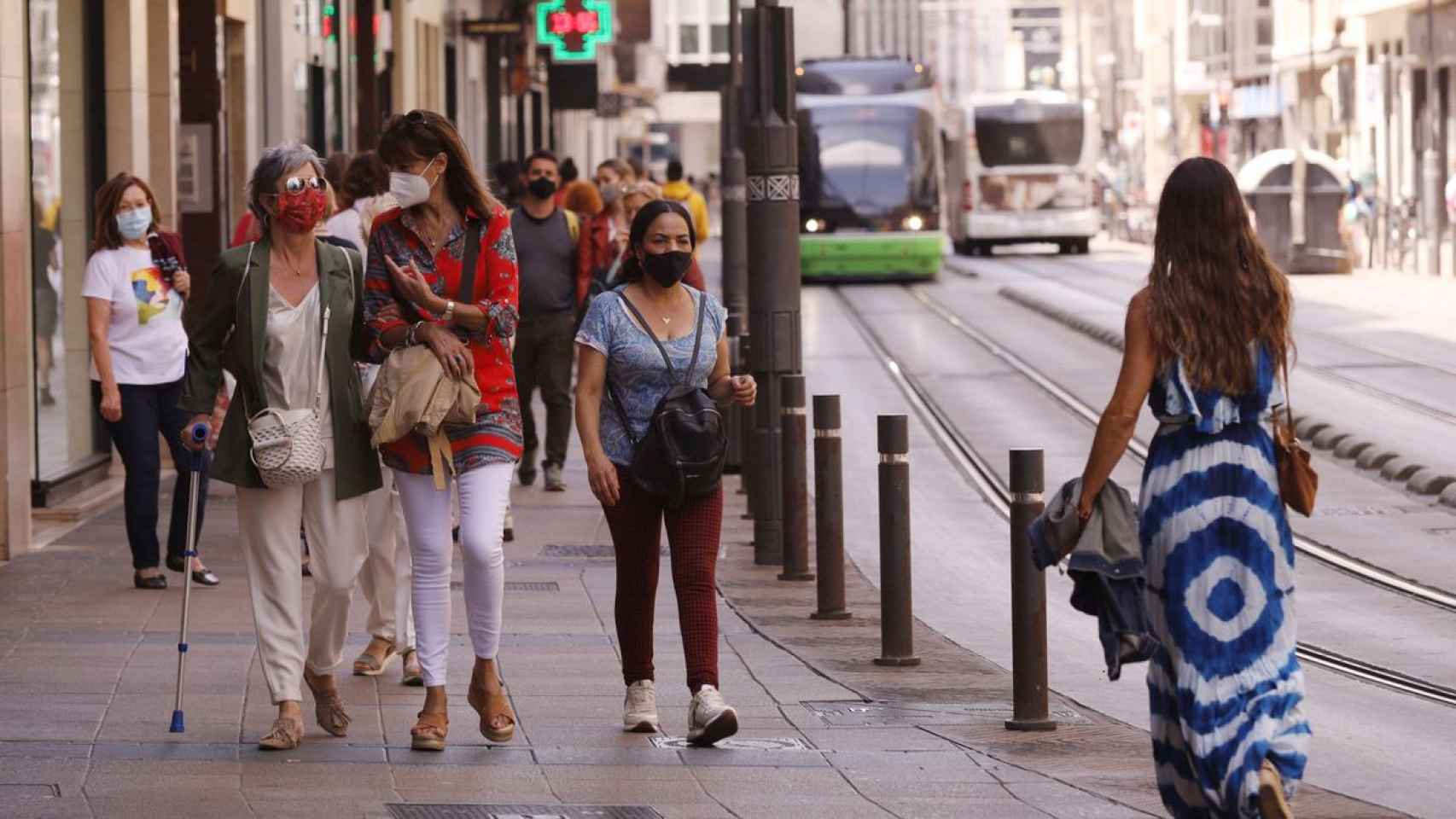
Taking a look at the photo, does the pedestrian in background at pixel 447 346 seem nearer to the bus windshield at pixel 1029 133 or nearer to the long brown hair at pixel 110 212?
the long brown hair at pixel 110 212

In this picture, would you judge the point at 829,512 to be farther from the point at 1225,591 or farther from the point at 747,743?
the point at 1225,591

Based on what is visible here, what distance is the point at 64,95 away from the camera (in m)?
14.1

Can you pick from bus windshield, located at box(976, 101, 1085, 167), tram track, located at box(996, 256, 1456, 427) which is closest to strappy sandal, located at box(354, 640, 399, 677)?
tram track, located at box(996, 256, 1456, 427)

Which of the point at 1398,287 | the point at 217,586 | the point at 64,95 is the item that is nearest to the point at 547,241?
the point at 64,95

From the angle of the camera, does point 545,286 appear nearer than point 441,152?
No


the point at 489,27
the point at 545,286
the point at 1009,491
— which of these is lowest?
the point at 1009,491

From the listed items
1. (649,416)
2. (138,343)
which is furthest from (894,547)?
(138,343)

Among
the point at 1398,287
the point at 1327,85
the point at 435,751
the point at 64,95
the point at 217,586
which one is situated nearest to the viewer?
the point at 435,751

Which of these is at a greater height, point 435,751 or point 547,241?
point 547,241

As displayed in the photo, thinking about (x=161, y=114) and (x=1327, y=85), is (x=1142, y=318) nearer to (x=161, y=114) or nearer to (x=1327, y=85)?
(x=161, y=114)

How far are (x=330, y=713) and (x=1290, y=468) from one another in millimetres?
3086

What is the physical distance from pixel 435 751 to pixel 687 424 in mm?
1168

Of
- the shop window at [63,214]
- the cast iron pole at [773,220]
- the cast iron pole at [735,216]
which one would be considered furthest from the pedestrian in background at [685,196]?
the cast iron pole at [773,220]

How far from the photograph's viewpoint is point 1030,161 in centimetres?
4884
